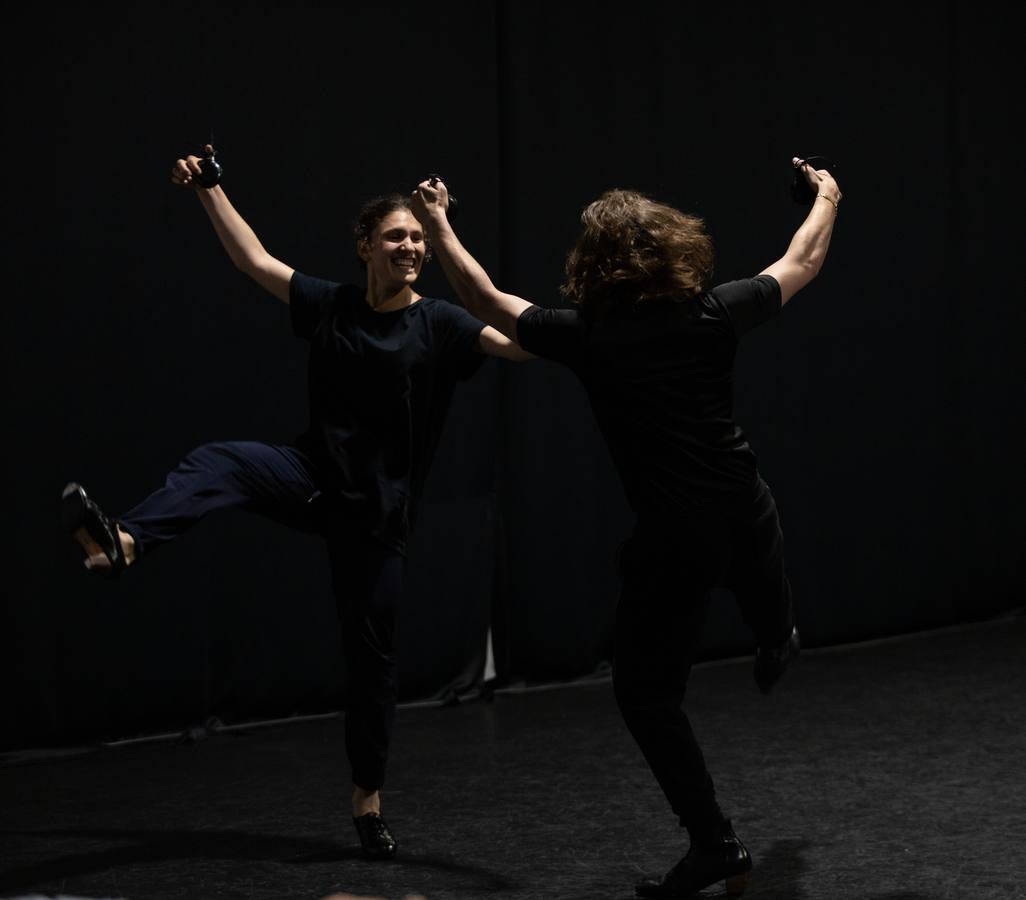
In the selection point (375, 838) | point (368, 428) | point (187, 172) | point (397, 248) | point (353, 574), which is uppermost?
point (187, 172)

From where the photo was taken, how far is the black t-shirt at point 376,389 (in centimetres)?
332

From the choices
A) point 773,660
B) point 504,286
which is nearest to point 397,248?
point 773,660

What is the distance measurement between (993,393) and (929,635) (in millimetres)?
996

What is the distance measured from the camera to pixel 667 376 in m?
2.78

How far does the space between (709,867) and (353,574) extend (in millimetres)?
953

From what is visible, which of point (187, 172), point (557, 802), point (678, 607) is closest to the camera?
point (678, 607)

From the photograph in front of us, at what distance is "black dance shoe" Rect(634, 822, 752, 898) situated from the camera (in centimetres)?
297

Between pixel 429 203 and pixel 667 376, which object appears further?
pixel 429 203

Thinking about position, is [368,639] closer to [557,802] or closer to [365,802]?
[365,802]

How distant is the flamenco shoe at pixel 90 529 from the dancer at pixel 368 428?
16.4 inches

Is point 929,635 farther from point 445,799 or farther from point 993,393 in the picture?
point 445,799

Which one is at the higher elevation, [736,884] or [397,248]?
[397,248]

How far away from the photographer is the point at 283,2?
15.5ft

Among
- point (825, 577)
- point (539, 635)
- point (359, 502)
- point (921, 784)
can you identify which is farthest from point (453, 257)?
point (825, 577)
